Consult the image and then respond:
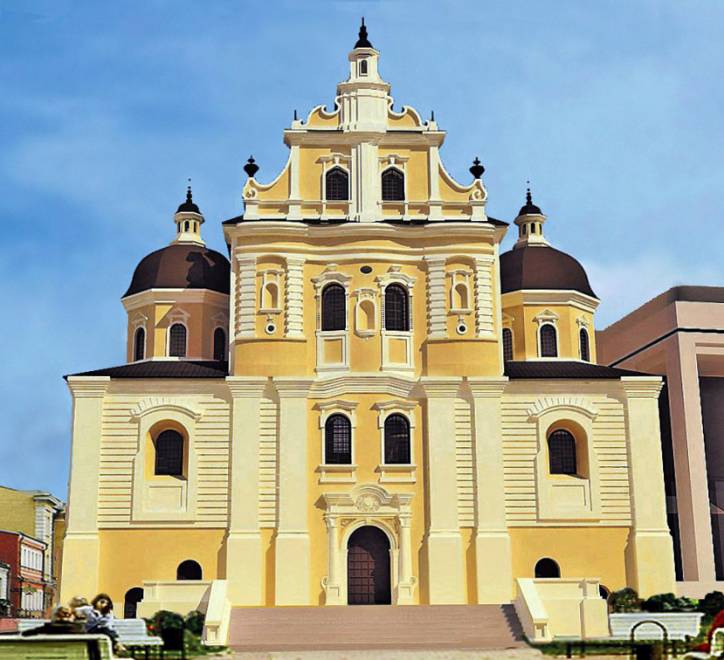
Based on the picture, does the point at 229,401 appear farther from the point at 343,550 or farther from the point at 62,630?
the point at 62,630

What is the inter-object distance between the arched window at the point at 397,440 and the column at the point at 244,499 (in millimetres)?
3895

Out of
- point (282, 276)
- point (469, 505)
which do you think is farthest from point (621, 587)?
point (282, 276)

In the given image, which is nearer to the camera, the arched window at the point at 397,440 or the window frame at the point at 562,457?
the arched window at the point at 397,440

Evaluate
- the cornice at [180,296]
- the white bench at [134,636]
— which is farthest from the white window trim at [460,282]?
the white bench at [134,636]

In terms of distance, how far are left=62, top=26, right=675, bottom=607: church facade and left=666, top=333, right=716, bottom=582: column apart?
521 cm

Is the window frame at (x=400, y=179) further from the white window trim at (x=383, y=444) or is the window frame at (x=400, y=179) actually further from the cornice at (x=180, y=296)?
the cornice at (x=180, y=296)

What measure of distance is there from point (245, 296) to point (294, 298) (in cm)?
150

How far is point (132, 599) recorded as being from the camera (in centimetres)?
3419

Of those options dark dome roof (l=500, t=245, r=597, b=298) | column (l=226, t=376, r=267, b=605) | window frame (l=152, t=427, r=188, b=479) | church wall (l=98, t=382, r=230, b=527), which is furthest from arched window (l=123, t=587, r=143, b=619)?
dark dome roof (l=500, t=245, r=597, b=298)

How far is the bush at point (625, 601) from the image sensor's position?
33281 mm

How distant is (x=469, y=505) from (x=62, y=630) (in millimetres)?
22032

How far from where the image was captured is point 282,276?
36.5 meters

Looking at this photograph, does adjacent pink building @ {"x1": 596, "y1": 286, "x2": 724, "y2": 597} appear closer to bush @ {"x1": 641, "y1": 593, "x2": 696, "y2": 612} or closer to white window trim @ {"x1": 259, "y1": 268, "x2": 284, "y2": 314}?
bush @ {"x1": 641, "y1": 593, "x2": 696, "y2": 612}

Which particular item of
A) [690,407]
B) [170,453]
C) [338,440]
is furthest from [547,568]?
[170,453]
